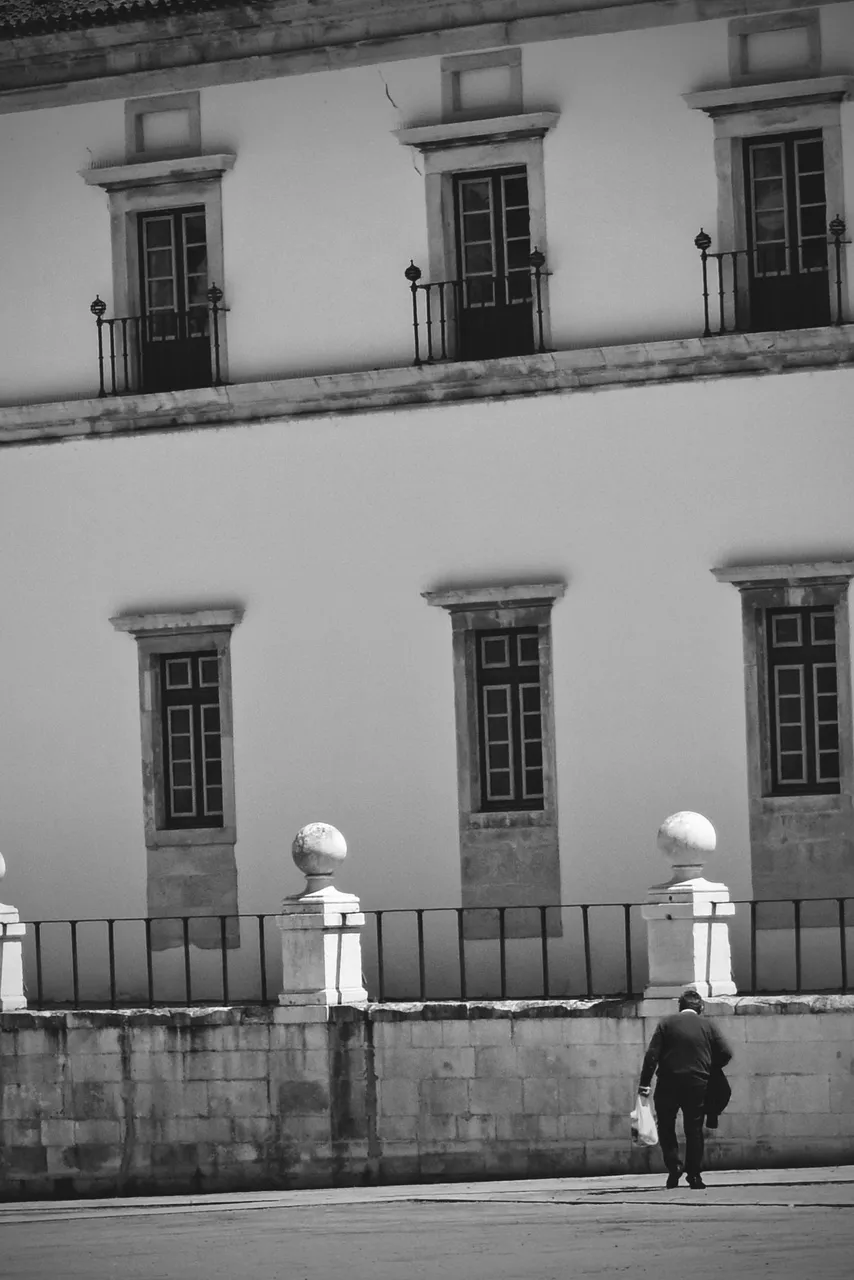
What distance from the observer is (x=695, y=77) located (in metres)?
27.1

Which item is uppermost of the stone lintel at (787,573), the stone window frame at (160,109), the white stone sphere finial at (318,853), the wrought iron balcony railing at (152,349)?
the stone window frame at (160,109)

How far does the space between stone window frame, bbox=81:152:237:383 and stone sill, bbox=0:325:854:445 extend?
0.48m

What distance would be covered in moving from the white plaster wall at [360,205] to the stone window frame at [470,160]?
0.10 metres

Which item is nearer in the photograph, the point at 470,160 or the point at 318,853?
the point at 318,853

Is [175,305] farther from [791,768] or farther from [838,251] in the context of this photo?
[791,768]

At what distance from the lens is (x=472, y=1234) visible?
20703 mm

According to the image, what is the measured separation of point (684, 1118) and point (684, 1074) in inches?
12.7

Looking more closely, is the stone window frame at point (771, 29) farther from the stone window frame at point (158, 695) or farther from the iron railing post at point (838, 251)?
the stone window frame at point (158, 695)

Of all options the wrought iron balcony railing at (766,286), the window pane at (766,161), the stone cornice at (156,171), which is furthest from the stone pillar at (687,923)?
the stone cornice at (156,171)

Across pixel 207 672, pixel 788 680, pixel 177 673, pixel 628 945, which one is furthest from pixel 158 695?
pixel 788 680

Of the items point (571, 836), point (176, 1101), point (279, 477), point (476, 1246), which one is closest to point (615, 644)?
point (571, 836)

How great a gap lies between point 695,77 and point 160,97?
5174mm

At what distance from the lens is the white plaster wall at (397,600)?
26812mm

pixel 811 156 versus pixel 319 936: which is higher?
pixel 811 156
